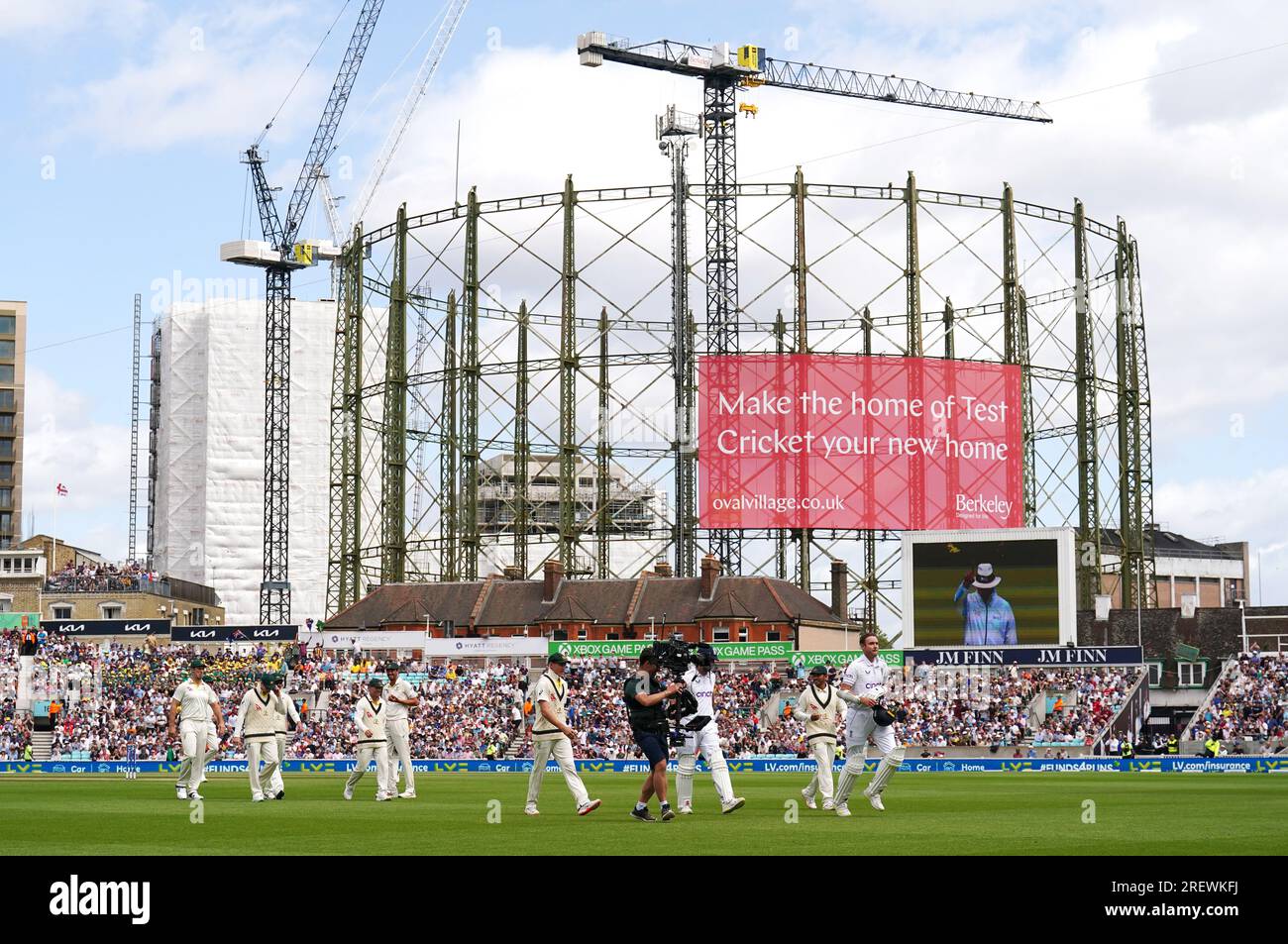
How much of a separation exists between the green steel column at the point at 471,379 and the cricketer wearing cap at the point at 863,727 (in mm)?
62139

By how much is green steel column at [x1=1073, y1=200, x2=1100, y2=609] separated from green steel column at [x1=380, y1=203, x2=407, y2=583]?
31.3 meters

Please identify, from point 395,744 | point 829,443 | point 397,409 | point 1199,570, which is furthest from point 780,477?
point 1199,570

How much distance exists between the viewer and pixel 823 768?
70.5ft

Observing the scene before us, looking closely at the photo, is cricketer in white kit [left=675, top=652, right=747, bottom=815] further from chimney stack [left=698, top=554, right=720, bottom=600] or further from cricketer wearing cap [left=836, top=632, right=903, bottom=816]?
chimney stack [left=698, top=554, right=720, bottom=600]

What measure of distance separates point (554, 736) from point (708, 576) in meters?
56.2

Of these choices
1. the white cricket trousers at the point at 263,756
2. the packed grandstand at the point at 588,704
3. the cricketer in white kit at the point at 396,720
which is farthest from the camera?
the packed grandstand at the point at 588,704

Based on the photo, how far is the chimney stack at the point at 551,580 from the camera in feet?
257

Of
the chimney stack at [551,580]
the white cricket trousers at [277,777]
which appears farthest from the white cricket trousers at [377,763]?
the chimney stack at [551,580]

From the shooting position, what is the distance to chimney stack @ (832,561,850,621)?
79.9 metres

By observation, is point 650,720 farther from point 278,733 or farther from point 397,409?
point 397,409
